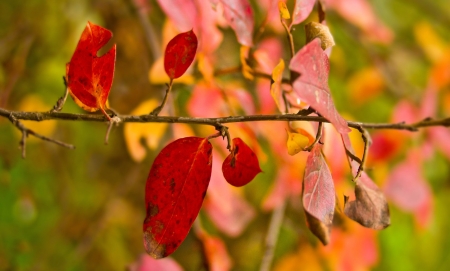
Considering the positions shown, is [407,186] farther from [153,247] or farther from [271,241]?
[153,247]

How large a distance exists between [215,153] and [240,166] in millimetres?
408

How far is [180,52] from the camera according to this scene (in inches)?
12.2

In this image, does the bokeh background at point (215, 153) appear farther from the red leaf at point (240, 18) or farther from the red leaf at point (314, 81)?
the red leaf at point (314, 81)

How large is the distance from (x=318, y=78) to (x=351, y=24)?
2.98 feet

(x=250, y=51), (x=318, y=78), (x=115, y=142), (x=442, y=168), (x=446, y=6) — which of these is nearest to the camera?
(x=318, y=78)

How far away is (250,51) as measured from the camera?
0.44 metres

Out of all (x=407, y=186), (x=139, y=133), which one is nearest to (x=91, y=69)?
(x=139, y=133)

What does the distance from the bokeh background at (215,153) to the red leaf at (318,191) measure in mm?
161

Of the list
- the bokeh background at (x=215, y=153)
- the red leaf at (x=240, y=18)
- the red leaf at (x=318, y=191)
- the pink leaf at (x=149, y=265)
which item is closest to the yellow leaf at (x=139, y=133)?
the bokeh background at (x=215, y=153)

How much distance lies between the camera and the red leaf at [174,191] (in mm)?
297

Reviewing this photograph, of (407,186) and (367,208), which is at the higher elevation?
(367,208)

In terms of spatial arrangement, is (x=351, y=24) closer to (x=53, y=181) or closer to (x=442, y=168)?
(x=442, y=168)

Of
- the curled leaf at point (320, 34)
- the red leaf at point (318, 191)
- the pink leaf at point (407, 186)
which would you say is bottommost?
the pink leaf at point (407, 186)

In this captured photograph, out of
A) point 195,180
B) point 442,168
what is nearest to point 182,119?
point 195,180
